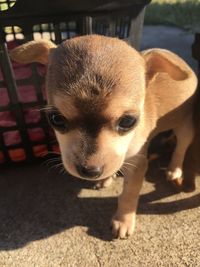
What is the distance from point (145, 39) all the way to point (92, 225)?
2.71 metres

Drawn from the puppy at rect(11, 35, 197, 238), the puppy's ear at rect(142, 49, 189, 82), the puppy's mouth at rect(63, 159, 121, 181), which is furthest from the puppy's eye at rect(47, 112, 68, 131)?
the puppy's ear at rect(142, 49, 189, 82)

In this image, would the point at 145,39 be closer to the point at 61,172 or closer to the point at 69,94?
the point at 61,172

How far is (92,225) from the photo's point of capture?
2.38 meters

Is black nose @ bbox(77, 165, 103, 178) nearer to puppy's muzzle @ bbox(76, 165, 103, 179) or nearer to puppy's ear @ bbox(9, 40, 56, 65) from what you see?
puppy's muzzle @ bbox(76, 165, 103, 179)

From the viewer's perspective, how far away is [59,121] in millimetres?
1790

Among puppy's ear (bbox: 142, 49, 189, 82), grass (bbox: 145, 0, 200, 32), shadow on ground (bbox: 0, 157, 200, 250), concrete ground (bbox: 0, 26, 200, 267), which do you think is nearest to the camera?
puppy's ear (bbox: 142, 49, 189, 82)

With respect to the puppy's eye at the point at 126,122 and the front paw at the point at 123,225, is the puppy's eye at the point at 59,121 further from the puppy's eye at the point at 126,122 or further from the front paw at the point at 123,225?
the front paw at the point at 123,225

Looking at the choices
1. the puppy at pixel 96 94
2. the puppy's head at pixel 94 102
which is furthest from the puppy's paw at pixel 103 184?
the puppy's head at pixel 94 102

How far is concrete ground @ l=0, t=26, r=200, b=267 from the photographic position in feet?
7.20

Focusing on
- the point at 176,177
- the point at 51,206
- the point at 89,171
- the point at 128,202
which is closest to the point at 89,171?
the point at 89,171

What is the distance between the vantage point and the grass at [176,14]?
491 centimetres

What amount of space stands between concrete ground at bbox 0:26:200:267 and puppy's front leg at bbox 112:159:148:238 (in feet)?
0.17

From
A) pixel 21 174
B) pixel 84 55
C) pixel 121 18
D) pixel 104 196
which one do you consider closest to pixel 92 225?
pixel 104 196

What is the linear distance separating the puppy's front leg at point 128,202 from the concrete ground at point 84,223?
0.05m
